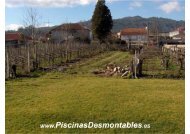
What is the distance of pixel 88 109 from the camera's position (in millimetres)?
8164

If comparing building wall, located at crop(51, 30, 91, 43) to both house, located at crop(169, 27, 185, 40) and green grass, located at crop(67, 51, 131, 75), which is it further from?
house, located at crop(169, 27, 185, 40)

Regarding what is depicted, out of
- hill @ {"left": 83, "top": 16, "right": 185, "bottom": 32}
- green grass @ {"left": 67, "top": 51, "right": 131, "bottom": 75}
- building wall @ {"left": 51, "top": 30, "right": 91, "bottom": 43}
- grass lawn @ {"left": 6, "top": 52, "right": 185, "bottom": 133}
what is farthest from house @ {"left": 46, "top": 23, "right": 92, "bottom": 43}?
grass lawn @ {"left": 6, "top": 52, "right": 185, "bottom": 133}

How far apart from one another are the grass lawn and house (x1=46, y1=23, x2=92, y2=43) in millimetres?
21015

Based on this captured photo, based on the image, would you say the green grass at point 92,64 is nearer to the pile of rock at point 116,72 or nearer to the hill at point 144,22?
the pile of rock at point 116,72

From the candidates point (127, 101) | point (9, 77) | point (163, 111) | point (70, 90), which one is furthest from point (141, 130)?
point (9, 77)

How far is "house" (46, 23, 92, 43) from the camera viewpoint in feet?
109

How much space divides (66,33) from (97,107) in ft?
85.4

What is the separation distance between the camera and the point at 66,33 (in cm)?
3388

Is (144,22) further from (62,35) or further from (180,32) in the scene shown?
(62,35)

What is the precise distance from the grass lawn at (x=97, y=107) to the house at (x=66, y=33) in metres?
21.0

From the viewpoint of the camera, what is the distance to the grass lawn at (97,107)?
736cm

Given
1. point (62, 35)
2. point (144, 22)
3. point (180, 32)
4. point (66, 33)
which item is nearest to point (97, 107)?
point (144, 22)

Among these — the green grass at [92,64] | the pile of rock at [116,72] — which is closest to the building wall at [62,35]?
the green grass at [92,64]
